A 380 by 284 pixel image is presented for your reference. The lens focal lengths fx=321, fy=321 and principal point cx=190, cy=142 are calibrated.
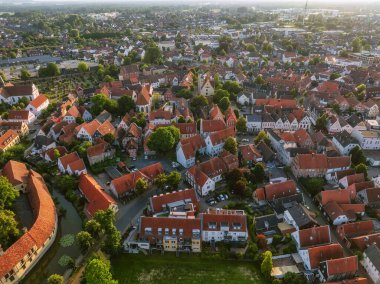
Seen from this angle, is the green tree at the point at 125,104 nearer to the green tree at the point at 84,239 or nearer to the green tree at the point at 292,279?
the green tree at the point at 84,239

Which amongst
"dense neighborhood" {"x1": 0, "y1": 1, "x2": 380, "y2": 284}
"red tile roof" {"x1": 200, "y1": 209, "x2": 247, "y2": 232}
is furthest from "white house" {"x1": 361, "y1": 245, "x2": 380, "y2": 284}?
"red tile roof" {"x1": 200, "y1": 209, "x2": 247, "y2": 232}

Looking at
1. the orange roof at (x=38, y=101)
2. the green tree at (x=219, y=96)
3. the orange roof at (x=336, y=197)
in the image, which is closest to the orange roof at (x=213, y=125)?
the green tree at (x=219, y=96)

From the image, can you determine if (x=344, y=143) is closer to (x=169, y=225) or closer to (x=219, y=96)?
(x=219, y=96)

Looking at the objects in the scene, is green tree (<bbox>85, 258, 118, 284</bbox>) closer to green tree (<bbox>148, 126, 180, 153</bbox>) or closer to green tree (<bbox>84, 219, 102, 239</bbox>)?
green tree (<bbox>84, 219, 102, 239</bbox>)

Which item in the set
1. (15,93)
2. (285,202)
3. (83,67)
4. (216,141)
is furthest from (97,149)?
(83,67)

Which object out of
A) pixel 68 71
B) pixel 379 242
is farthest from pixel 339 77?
pixel 68 71

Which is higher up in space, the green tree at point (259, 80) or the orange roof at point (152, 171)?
the green tree at point (259, 80)
